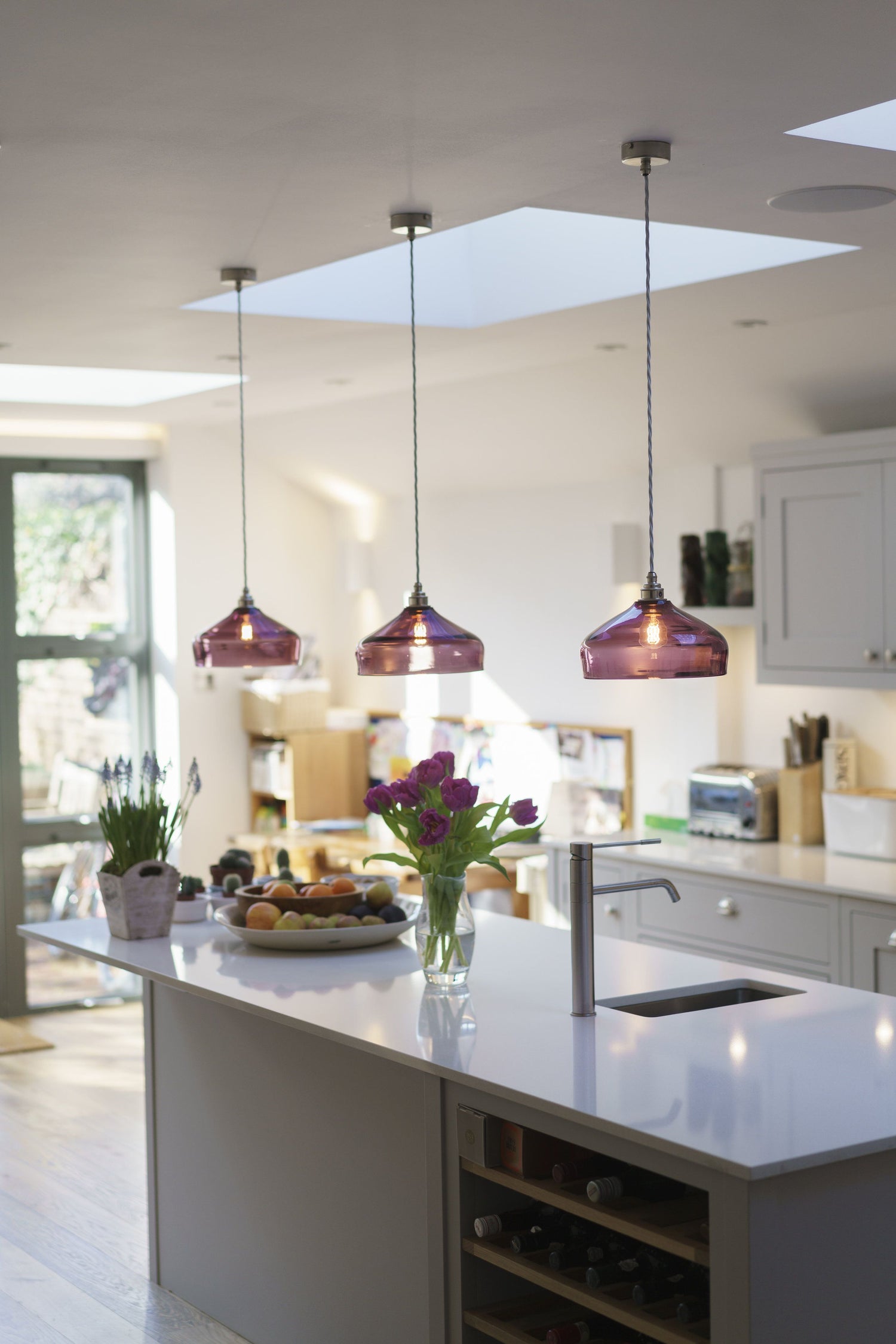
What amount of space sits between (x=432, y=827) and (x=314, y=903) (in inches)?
32.4

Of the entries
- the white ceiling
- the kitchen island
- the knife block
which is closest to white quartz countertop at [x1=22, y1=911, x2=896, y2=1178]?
Result: the kitchen island

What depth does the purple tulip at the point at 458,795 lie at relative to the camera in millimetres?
3350

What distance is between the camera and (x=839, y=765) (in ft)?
17.5

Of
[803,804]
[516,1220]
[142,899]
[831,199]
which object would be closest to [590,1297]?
[516,1220]

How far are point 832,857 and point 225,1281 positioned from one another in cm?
245

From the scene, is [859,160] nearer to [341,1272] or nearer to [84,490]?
[341,1272]

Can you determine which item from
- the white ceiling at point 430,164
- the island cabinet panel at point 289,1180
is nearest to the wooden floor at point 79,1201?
the island cabinet panel at point 289,1180

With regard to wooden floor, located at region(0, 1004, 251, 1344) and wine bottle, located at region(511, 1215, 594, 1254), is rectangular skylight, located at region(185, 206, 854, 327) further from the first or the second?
wooden floor, located at region(0, 1004, 251, 1344)

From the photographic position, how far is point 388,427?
6516 mm

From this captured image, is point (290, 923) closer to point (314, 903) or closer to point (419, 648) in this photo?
point (314, 903)

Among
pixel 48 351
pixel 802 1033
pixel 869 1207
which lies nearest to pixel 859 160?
pixel 802 1033

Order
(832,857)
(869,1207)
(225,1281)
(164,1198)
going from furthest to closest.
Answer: (832,857) < (164,1198) < (225,1281) < (869,1207)

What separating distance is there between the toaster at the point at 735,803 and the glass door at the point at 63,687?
119 inches

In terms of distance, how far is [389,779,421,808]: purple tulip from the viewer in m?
3.43
